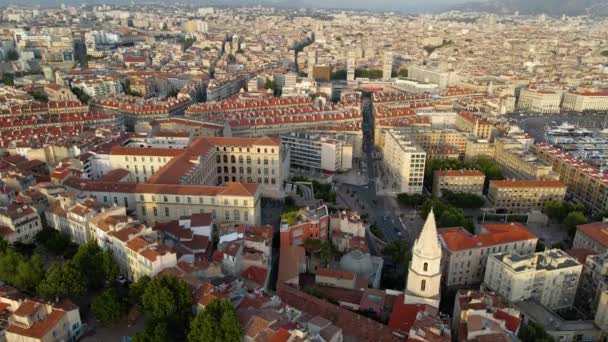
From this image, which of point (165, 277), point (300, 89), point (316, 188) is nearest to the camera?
point (165, 277)

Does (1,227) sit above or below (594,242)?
above

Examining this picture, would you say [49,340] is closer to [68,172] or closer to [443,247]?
[68,172]

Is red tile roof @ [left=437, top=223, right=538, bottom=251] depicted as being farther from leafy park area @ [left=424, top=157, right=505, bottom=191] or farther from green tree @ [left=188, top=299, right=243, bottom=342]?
green tree @ [left=188, top=299, right=243, bottom=342]

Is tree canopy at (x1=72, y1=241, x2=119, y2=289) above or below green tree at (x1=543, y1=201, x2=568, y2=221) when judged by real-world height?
above

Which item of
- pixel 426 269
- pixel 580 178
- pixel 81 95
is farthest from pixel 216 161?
pixel 81 95

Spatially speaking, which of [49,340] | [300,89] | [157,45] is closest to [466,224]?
[49,340]

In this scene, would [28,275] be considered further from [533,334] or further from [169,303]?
[533,334]

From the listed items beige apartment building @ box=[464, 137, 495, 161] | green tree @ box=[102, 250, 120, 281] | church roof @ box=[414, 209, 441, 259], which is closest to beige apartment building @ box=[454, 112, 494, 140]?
beige apartment building @ box=[464, 137, 495, 161]
